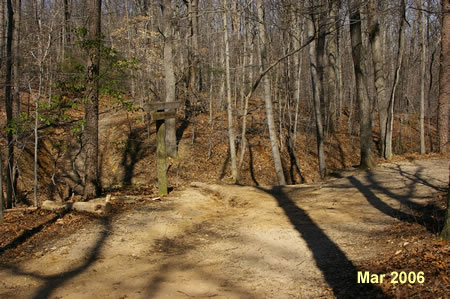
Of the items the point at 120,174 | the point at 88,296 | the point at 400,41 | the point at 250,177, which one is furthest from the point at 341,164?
the point at 88,296

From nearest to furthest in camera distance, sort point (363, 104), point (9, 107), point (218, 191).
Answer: point (218, 191) < point (363, 104) < point (9, 107)

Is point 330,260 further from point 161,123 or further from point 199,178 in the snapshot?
point 199,178

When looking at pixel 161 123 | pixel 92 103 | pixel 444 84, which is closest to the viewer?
pixel 161 123

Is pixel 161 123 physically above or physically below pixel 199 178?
above

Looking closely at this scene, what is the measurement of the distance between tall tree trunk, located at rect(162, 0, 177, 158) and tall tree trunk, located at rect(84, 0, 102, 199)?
16.9 feet

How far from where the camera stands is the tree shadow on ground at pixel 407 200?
271 inches

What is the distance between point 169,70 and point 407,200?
1183cm

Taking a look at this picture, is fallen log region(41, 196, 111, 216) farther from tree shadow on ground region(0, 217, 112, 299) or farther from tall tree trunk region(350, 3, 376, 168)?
tall tree trunk region(350, 3, 376, 168)

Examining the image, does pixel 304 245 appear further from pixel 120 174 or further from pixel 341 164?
pixel 341 164

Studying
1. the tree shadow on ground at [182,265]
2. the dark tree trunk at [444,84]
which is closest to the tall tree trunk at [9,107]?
the tree shadow on ground at [182,265]

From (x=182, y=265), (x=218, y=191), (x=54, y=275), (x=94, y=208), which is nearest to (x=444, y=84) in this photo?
(x=218, y=191)

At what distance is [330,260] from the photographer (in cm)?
591

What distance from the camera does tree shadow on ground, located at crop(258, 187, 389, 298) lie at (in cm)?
459

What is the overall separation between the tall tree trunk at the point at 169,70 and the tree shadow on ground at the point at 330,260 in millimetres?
9612
